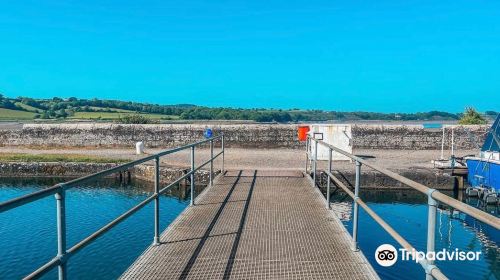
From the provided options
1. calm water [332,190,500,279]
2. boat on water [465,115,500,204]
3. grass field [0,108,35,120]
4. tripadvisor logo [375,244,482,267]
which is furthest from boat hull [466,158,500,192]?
grass field [0,108,35,120]

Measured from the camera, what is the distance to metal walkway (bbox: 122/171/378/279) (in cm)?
373

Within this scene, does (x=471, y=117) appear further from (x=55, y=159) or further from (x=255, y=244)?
(x=255, y=244)

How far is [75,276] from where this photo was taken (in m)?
5.91

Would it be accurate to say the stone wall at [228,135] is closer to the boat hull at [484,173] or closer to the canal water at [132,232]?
the boat hull at [484,173]

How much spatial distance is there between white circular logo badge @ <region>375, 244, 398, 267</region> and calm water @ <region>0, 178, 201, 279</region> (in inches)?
141

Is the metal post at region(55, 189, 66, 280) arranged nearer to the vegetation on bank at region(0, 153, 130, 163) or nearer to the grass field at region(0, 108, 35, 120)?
A: the vegetation on bank at region(0, 153, 130, 163)

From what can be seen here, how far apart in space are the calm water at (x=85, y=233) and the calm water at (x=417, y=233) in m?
3.79

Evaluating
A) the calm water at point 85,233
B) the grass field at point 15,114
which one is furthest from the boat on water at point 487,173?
the grass field at point 15,114

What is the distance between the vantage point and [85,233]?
7734 mm

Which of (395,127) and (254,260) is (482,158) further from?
(254,260)

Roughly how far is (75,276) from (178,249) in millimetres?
2397

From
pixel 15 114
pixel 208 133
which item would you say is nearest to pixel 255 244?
pixel 208 133

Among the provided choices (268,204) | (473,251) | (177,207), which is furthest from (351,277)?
(177,207)

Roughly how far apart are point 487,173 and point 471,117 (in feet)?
42.9
